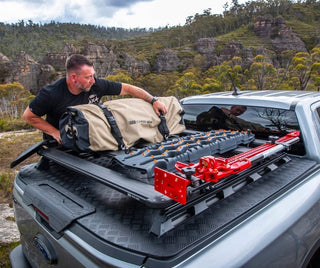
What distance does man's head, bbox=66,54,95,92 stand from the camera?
2.70 m

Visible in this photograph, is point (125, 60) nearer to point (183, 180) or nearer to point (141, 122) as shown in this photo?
point (141, 122)

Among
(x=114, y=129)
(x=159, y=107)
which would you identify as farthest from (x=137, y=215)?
(x=159, y=107)

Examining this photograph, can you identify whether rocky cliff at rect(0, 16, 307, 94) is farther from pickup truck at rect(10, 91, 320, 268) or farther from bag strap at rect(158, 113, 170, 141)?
pickup truck at rect(10, 91, 320, 268)

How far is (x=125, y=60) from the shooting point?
6588 cm

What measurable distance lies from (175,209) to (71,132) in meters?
1.12

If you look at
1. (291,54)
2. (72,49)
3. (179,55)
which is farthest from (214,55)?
(72,49)

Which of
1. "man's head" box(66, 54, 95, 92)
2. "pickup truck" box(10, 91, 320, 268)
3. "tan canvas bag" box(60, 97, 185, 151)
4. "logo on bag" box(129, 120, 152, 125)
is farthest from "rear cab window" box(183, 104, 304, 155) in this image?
"man's head" box(66, 54, 95, 92)

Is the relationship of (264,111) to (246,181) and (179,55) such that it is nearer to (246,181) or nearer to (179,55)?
(246,181)

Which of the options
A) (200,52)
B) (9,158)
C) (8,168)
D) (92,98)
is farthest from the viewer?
(200,52)

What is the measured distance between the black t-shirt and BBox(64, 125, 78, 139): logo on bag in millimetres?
788

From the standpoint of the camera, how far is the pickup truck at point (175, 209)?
1218mm

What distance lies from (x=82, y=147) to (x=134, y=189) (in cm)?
81

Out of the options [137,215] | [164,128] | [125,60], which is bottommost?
[125,60]

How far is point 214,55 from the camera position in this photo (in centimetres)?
6656
